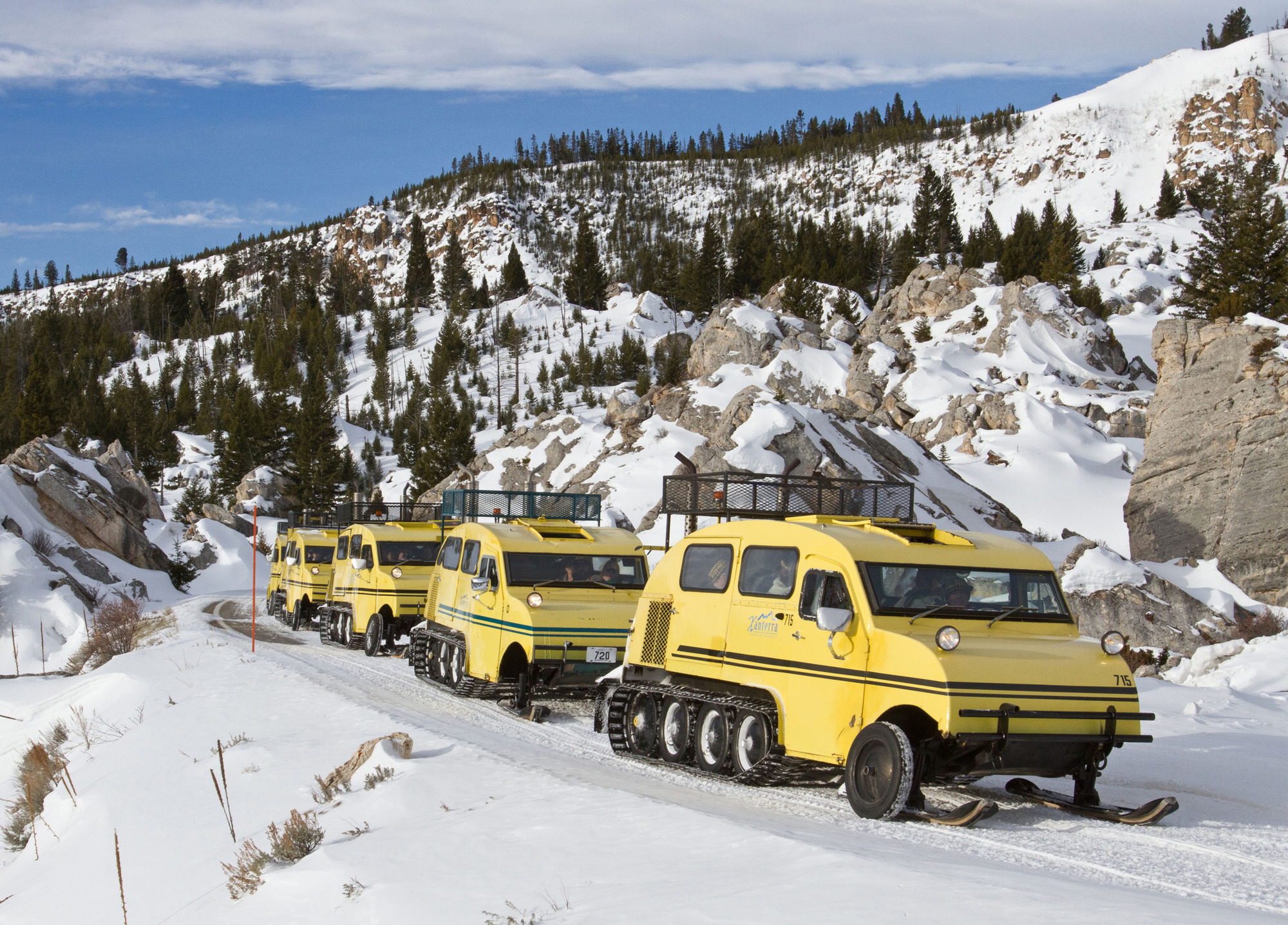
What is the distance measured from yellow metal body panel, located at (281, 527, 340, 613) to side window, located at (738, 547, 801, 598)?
18088mm

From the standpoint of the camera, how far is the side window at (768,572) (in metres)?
9.23

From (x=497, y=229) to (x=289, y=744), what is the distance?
17431cm

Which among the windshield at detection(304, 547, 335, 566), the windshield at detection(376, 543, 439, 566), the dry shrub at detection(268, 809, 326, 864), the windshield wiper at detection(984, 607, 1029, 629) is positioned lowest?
the dry shrub at detection(268, 809, 326, 864)

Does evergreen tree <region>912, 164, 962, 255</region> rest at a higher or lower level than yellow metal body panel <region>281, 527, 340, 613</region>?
higher

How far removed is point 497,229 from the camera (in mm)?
179750

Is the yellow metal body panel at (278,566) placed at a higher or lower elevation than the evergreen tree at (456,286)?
lower

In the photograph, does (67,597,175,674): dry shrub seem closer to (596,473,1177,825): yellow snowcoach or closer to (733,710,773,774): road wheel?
(596,473,1177,825): yellow snowcoach

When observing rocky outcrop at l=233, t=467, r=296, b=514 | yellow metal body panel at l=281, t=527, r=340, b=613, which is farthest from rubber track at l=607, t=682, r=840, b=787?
rocky outcrop at l=233, t=467, r=296, b=514

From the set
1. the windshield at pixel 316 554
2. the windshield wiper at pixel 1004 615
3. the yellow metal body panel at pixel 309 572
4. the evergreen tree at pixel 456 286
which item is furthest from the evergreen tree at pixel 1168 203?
the windshield wiper at pixel 1004 615

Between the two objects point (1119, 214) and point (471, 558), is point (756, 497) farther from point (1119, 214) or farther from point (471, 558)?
point (1119, 214)

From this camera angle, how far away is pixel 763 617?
9.39 metres

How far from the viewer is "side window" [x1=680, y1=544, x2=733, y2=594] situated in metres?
10.1

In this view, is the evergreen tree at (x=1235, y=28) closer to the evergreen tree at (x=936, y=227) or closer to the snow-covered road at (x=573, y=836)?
the evergreen tree at (x=936, y=227)

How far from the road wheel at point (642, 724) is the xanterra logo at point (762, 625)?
6.01 ft
